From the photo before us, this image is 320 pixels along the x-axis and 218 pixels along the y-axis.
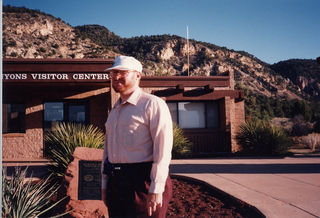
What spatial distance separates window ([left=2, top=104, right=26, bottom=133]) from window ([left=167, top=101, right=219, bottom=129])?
6.40 meters

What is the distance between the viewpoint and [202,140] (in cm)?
1301

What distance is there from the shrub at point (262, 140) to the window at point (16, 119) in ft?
30.2

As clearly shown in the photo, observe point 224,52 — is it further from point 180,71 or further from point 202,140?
point 202,140

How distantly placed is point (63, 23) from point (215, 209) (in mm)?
60462

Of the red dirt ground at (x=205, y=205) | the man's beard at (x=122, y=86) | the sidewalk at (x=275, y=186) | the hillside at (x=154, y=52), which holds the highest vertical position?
the hillside at (x=154, y=52)

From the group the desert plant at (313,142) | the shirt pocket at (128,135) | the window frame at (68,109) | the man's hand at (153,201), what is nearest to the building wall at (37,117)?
the window frame at (68,109)

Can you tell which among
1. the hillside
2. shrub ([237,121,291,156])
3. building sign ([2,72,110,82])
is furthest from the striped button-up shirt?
the hillside

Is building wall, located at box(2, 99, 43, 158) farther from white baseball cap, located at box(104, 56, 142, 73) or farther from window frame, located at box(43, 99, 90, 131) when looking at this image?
white baseball cap, located at box(104, 56, 142, 73)

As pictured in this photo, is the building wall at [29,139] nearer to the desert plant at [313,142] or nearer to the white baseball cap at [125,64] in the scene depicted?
the white baseball cap at [125,64]

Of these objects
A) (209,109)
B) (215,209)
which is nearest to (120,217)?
(215,209)

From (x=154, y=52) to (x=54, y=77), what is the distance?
47141 mm

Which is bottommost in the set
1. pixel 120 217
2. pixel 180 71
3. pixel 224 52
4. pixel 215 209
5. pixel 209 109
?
pixel 215 209

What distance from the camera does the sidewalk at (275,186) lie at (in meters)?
3.90

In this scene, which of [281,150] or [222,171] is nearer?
[222,171]
